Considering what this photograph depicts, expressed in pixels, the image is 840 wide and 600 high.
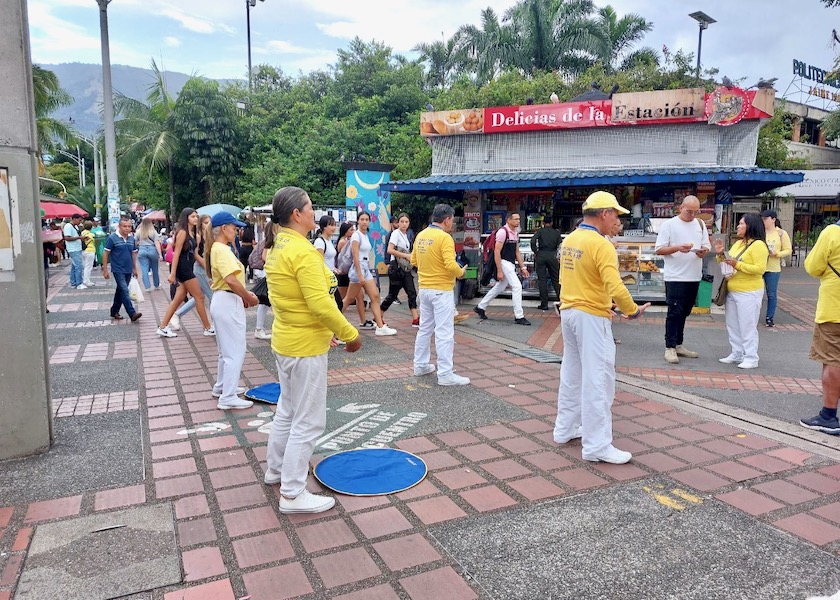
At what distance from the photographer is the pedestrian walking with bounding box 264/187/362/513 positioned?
337 centimetres

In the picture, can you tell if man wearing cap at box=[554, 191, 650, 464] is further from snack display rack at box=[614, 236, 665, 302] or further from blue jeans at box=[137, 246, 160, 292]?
blue jeans at box=[137, 246, 160, 292]

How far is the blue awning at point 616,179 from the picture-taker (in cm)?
1027

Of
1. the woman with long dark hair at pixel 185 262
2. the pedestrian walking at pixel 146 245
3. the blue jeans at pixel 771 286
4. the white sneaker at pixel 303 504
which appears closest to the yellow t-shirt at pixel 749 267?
the blue jeans at pixel 771 286

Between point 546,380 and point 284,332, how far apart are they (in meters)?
3.55

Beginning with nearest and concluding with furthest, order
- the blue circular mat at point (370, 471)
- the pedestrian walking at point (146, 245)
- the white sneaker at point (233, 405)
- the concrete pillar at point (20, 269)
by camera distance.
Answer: the blue circular mat at point (370, 471)
the concrete pillar at point (20, 269)
the white sneaker at point (233, 405)
the pedestrian walking at point (146, 245)

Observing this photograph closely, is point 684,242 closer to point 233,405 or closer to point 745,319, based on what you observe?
point 745,319

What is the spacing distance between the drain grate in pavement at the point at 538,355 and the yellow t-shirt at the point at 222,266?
11.8ft

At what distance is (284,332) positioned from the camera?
344 centimetres

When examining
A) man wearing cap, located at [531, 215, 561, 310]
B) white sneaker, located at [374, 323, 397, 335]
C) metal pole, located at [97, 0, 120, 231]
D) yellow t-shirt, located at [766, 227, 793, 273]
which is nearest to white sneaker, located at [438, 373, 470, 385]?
white sneaker, located at [374, 323, 397, 335]

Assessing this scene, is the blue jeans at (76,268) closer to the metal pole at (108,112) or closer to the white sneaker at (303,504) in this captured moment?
the metal pole at (108,112)

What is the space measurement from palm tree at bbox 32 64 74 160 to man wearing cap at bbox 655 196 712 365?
51.8 feet

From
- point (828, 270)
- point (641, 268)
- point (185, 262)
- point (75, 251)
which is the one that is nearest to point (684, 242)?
point (828, 270)

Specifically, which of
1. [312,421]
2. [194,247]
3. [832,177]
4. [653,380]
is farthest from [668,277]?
[832,177]

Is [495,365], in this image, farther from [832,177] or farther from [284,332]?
[832,177]
